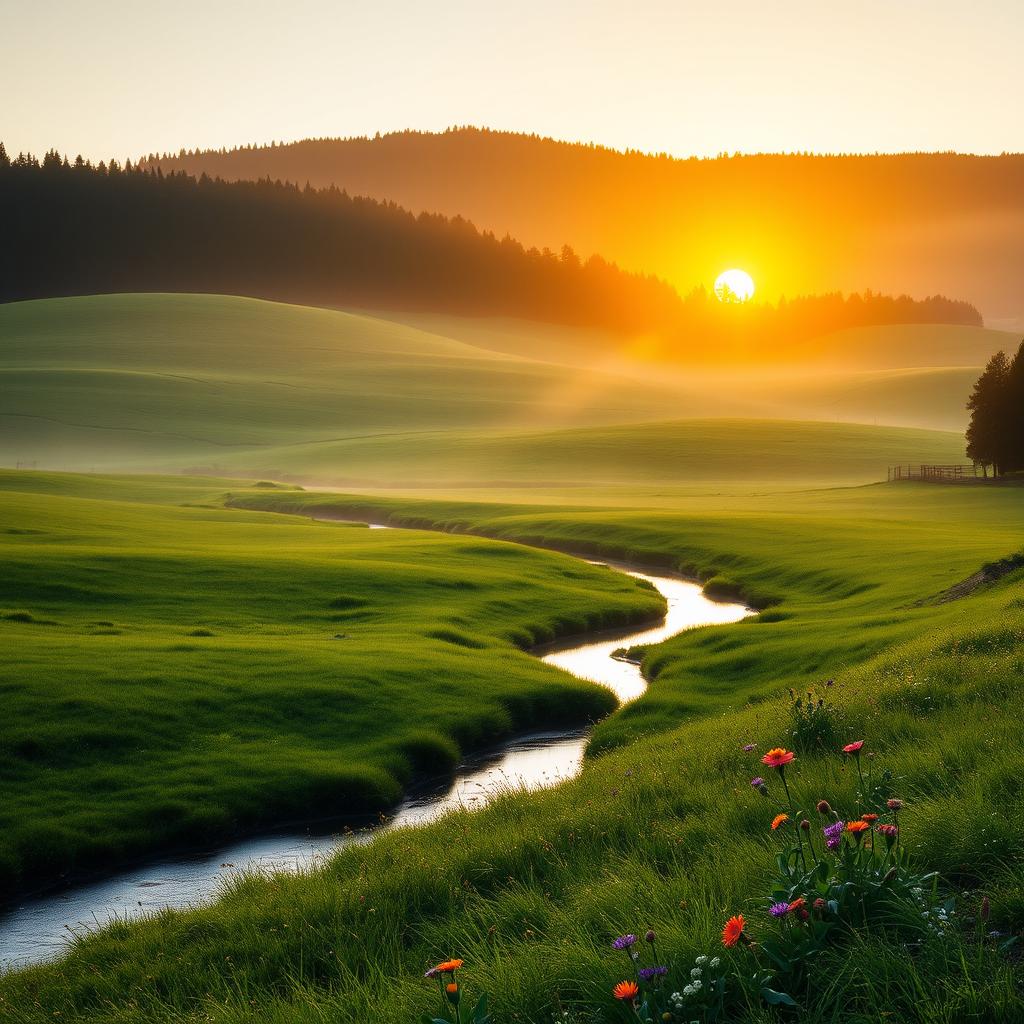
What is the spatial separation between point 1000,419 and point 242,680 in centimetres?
7991

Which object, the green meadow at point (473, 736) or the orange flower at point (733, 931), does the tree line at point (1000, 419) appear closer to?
the green meadow at point (473, 736)

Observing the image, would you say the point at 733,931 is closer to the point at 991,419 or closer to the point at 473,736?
the point at 473,736

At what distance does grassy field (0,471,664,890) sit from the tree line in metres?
52.0

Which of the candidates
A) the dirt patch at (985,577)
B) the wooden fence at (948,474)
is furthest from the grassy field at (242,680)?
the wooden fence at (948,474)

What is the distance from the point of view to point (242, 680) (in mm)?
30344

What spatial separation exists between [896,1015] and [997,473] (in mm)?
100234

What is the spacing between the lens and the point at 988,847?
8.33 meters

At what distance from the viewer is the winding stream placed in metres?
18.2

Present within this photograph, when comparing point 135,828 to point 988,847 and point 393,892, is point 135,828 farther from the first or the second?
point 988,847

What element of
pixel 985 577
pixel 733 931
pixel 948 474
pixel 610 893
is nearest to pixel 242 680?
pixel 610 893

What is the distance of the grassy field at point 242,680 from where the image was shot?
23.2 metres

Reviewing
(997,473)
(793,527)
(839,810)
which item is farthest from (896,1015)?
(997,473)

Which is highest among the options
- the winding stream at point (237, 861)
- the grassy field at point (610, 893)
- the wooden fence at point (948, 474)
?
the wooden fence at point (948, 474)

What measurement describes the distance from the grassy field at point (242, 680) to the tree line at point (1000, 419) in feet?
171
